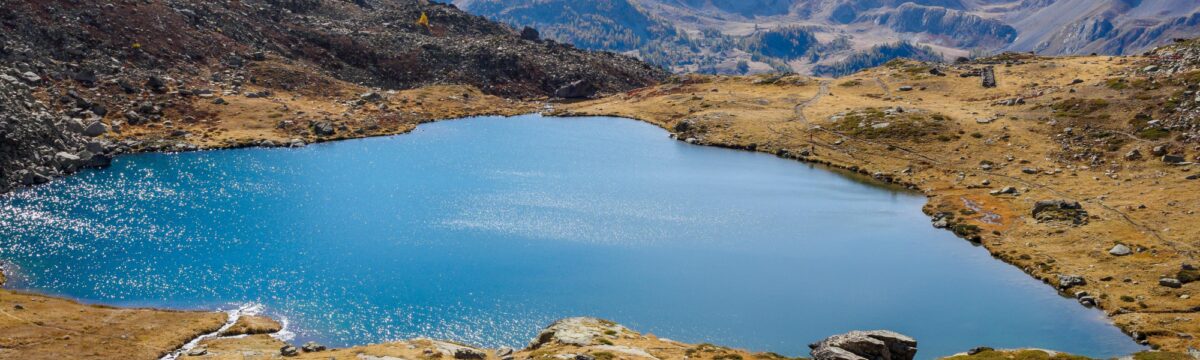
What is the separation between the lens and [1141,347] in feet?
207

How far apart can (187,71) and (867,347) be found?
138 m

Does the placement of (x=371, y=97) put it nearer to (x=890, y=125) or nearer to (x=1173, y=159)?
(x=890, y=125)

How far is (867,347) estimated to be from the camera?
176 ft

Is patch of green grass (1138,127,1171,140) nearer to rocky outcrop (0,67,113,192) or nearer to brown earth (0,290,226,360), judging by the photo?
brown earth (0,290,226,360)

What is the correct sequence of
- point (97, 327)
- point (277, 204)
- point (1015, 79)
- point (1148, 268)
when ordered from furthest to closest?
point (1015, 79) → point (277, 204) → point (1148, 268) → point (97, 327)

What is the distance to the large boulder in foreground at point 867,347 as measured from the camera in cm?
5343

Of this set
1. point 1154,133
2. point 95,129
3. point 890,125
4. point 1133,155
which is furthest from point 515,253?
point 1154,133

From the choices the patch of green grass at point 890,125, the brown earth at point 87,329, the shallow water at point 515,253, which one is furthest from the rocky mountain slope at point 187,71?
the patch of green grass at point 890,125

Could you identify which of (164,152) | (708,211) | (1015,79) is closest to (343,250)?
(708,211)

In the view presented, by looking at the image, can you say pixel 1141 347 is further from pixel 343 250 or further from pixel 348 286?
pixel 343 250

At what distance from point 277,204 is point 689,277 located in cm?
5373

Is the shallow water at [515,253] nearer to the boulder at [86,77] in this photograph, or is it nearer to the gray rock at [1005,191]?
the gray rock at [1005,191]

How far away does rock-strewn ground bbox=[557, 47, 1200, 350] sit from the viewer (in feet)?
256

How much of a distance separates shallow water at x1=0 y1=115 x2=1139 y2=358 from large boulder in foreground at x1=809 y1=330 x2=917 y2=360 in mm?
8131
